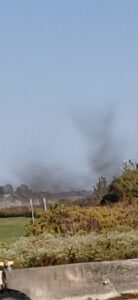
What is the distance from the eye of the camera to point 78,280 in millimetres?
14133

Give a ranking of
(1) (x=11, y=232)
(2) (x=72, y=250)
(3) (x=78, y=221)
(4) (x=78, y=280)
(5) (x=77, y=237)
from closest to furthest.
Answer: (4) (x=78, y=280) → (2) (x=72, y=250) → (5) (x=77, y=237) → (3) (x=78, y=221) → (1) (x=11, y=232)

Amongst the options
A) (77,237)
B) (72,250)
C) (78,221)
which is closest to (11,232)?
(78,221)

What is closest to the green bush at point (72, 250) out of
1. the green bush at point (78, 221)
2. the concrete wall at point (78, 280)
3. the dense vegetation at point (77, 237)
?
the dense vegetation at point (77, 237)

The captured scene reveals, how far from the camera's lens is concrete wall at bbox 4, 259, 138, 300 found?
45.5ft

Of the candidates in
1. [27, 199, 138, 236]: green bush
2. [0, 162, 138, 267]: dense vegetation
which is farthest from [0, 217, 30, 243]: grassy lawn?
[0, 162, 138, 267]: dense vegetation

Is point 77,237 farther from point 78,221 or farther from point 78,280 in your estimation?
point 78,221

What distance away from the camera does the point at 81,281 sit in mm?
14156

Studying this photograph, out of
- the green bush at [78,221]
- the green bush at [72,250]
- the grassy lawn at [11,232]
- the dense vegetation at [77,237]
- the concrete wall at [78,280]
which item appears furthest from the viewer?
the grassy lawn at [11,232]

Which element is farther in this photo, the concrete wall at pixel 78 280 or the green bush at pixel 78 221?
the green bush at pixel 78 221

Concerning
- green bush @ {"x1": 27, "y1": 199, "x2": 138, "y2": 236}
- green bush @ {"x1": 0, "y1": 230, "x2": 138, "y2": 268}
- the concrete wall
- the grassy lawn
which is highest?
the grassy lawn

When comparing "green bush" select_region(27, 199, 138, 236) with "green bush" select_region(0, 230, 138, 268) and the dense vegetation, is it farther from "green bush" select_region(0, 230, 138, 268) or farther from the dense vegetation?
"green bush" select_region(0, 230, 138, 268)

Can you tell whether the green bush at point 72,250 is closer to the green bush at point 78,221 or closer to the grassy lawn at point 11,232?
the green bush at point 78,221

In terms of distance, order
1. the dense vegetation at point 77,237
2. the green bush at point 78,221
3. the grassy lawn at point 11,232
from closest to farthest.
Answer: the dense vegetation at point 77,237 → the green bush at point 78,221 → the grassy lawn at point 11,232

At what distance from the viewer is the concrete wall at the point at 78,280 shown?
13.9 meters
